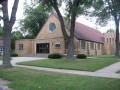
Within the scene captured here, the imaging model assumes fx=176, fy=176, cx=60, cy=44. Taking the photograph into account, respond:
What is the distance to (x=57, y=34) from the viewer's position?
33.2 m

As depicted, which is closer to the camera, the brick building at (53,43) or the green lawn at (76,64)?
the green lawn at (76,64)

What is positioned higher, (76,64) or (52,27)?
(52,27)

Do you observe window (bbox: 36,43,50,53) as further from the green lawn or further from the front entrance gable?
the green lawn

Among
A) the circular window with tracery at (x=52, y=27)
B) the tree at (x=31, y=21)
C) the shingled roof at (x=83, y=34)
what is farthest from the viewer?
the tree at (x=31, y=21)

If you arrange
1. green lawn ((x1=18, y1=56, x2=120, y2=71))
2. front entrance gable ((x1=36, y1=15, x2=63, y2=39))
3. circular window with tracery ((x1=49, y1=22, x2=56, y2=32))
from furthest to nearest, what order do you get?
circular window with tracery ((x1=49, y1=22, x2=56, y2=32)) < front entrance gable ((x1=36, y1=15, x2=63, y2=39)) < green lawn ((x1=18, y1=56, x2=120, y2=71))

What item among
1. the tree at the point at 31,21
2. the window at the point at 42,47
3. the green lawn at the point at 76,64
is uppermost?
the tree at the point at 31,21

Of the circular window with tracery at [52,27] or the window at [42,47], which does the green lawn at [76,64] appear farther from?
the circular window with tracery at [52,27]

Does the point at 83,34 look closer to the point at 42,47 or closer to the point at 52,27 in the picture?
the point at 52,27

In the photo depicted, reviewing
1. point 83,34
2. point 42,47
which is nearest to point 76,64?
point 83,34

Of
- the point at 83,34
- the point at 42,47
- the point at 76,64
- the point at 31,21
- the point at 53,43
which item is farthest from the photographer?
the point at 31,21

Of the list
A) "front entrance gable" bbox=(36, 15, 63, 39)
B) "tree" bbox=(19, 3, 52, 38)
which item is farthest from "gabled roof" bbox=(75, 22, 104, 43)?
"tree" bbox=(19, 3, 52, 38)

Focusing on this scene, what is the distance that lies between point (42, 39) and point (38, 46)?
191cm

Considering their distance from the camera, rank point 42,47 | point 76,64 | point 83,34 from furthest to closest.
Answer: point 42,47 → point 83,34 → point 76,64

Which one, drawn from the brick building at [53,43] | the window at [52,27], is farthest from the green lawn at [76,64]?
the window at [52,27]
